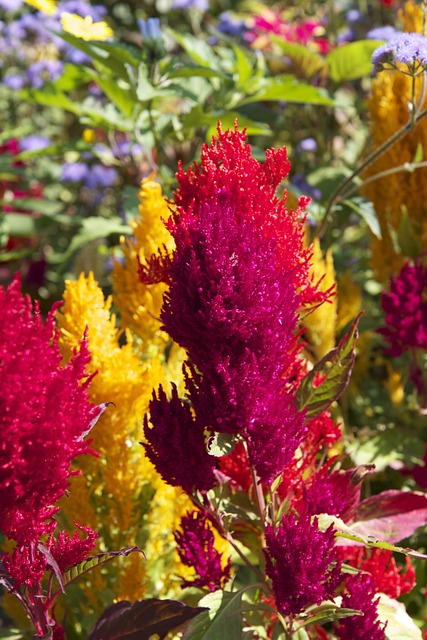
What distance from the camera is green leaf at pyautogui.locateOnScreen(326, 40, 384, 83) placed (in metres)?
2.22

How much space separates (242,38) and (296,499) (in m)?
2.98

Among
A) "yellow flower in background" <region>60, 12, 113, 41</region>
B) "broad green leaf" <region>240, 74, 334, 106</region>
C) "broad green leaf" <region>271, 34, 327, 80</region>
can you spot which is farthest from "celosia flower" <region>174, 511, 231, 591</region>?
"broad green leaf" <region>271, 34, 327, 80</region>

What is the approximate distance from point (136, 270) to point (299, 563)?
2.05ft

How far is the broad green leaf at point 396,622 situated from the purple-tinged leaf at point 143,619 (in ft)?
0.90

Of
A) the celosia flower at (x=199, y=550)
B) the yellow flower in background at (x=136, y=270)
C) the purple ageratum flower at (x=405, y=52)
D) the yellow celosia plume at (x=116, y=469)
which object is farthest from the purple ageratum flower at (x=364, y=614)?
the purple ageratum flower at (x=405, y=52)

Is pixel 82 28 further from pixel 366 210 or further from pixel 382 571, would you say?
pixel 382 571

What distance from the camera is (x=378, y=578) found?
3.96 ft

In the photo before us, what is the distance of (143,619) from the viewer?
3.70 ft

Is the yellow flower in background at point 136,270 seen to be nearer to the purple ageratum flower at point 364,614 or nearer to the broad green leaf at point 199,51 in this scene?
the purple ageratum flower at point 364,614

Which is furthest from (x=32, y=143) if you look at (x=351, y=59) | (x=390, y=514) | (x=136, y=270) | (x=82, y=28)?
(x=390, y=514)

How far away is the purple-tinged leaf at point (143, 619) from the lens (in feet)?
3.62

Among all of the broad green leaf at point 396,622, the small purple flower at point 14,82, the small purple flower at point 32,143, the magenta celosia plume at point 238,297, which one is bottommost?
the broad green leaf at point 396,622

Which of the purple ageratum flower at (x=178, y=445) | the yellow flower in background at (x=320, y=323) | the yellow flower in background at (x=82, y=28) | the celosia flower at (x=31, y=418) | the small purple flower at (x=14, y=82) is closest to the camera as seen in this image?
the celosia flower at (x=31, y=418)

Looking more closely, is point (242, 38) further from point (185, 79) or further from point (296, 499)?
point (296, 499)
